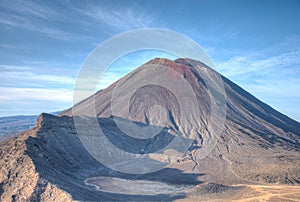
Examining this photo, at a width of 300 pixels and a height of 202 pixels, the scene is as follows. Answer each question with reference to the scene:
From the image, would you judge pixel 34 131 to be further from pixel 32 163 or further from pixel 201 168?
pixel 201 168

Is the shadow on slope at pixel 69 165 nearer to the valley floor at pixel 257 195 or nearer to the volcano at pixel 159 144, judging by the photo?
the volcano at pixel 159 144

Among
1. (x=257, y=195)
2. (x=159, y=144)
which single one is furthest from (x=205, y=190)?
(x=159, y=144)

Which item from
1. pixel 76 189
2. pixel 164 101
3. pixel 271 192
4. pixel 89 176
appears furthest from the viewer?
pixel 164 101

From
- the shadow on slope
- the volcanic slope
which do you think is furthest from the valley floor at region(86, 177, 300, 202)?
the volcanic slope

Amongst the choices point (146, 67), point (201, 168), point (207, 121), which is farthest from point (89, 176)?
point (146, 67)

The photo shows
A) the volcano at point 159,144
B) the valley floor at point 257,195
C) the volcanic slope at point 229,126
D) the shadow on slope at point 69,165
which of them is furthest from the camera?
the volcanic slope at point 229,126

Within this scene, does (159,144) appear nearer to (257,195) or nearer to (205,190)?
(205,190)

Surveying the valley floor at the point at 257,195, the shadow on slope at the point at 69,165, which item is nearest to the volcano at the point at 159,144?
the shadow on slope at the point at 69,165

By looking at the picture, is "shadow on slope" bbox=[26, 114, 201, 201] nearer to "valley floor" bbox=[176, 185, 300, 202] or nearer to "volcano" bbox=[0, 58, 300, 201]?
"volcano" bbox=[0, 58, 300, 201]
